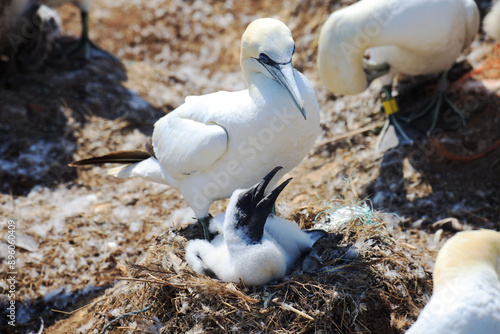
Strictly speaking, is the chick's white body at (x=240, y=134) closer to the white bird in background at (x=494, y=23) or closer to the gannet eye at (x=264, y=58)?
the gannet eye at (x=264, y=58)

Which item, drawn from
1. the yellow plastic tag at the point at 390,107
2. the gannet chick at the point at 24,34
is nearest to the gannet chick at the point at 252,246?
the yellow plastic tag at the point at 390,107

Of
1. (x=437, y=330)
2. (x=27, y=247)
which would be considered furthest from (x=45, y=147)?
(x=437, y=330)

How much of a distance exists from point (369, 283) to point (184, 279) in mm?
1090

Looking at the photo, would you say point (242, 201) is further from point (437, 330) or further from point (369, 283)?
point (437, 330)

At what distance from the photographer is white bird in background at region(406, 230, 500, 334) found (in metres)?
2.56

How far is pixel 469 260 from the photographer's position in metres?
2.73

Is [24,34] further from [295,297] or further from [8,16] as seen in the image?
[295,297]

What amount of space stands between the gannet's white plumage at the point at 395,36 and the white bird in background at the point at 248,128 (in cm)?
187

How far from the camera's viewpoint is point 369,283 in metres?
3.16

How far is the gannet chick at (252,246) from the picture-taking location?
10.1ft

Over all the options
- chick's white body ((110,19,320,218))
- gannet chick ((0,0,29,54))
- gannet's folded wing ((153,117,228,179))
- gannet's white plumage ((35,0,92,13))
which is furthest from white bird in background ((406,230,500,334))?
gannet's white plumage ((35,0,92,13))

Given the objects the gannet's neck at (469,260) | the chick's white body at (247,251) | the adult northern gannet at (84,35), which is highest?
the adult northern gannet at (84,35)

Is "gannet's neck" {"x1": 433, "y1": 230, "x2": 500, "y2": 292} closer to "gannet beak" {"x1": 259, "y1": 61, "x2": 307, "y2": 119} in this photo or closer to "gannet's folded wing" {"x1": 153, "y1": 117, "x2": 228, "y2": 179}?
"gannet beak" {"x1": 259, "y1": 61, "x2": 307, "y2": 119}

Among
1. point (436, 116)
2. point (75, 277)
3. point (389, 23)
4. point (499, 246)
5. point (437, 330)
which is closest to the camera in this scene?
point (437, 330)
